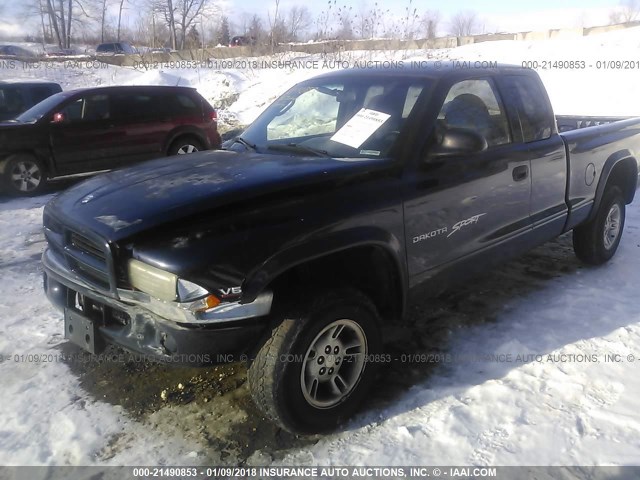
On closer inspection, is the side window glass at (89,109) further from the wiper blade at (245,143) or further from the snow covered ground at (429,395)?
the wiper blade at (245,143)

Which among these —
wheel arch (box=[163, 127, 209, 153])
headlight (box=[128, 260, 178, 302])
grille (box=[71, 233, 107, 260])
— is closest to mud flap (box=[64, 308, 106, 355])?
grille (box=[71, 233, 107, 260])

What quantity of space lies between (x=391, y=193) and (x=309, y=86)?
1.53 metres

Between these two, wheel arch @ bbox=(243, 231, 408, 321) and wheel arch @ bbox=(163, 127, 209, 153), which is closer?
wheel arch @ bbox=(243, 231, 408, 321)

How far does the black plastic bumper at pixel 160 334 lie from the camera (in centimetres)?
236

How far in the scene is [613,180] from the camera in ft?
16.3

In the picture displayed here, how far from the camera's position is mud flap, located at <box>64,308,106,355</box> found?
264cm

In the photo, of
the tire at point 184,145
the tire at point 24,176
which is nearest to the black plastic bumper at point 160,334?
the tire at point 24,176

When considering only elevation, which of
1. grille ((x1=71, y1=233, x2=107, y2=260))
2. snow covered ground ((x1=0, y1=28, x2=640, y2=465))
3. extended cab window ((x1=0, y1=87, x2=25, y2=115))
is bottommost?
snow covered ground ((x1=0, y1=28, x2=640, y2=465))

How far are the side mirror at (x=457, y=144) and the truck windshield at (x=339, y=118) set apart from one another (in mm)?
261

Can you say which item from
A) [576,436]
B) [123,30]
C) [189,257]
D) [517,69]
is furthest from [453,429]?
[123,30]

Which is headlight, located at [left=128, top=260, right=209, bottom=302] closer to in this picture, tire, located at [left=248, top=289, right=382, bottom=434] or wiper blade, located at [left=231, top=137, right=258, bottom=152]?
tire, located at [left=248, top=289, right=382, bottom=434]

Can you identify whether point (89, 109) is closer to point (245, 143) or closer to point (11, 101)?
point (11, 101)

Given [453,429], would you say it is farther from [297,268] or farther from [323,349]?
[297,268]

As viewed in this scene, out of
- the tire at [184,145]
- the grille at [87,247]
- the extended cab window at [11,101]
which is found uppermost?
the extended cab window at [11,101]
